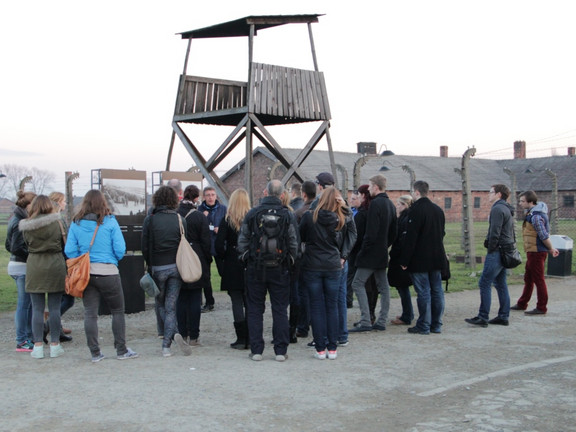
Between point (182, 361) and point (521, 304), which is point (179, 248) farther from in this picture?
point (521, 304)

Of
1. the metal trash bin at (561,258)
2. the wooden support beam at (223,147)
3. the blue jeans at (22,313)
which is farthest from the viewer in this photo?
the metal trash bin at (561,258)

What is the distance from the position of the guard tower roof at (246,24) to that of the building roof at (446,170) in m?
30.6

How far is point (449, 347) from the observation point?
7.77m

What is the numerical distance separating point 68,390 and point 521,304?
24.2 ft

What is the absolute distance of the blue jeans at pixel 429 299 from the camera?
8523mm

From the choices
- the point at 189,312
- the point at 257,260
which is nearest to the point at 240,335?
the point at 189,312

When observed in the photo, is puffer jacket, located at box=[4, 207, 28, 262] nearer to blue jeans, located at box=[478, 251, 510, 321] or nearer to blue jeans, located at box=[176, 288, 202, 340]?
blue jeans, located at box=[176, 288, 202, 340]

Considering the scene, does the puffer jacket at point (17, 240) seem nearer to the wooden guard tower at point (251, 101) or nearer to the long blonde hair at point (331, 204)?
the long blonde hair at point (331, 204)

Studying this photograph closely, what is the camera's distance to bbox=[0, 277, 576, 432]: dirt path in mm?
5094

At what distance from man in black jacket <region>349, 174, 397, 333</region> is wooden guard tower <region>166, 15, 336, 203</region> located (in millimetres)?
4981

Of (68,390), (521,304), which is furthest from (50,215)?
(521,304)

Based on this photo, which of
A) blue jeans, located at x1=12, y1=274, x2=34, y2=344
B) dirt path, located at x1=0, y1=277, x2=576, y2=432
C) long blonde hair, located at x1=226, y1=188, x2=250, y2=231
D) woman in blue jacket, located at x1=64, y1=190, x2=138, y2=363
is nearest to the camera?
dirt path, located at x1=0, y1=277, x2=576, y2=432

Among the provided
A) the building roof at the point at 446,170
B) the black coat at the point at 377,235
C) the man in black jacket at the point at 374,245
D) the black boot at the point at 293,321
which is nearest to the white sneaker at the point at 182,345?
the black boot at the point at 293,321

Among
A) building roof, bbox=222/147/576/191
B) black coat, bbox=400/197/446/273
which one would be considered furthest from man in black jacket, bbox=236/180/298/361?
building roof, bbox=222/147/576/191
